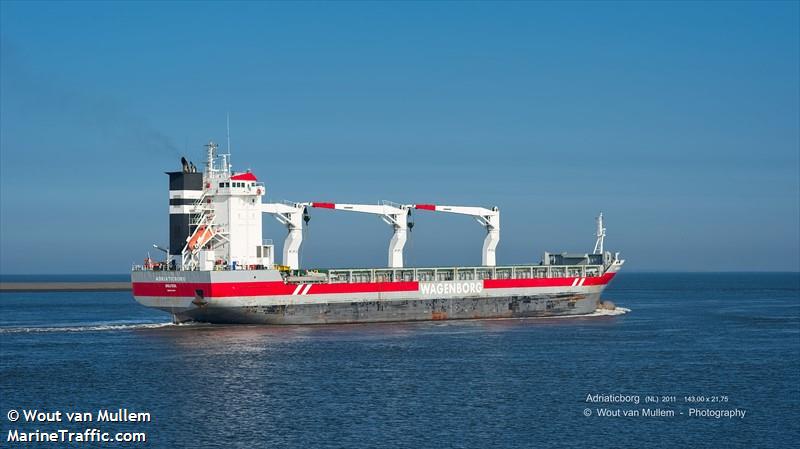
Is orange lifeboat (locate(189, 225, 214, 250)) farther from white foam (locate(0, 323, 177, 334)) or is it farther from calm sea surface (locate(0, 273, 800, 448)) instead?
white foam (locate(0, 323, 177, 334))

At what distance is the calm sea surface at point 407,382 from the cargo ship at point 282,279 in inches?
68.6

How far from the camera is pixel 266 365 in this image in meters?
44.3

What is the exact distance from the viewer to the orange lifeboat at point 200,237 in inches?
2343

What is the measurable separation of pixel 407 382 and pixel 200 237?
78.8 feet

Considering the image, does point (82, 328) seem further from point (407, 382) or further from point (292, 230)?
point (407, 382)

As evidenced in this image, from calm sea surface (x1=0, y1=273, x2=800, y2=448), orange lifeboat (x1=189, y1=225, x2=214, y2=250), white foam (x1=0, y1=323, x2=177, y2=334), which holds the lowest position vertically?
calm sea surface (x1=0, y1=273, x2=800, y2=448)

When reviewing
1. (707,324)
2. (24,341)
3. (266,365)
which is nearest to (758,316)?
(707,324)

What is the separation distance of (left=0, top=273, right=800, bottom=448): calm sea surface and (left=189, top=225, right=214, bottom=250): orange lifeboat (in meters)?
5.08

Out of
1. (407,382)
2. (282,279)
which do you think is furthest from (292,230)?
(407,382)

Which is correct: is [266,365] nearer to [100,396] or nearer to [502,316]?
[100,396]

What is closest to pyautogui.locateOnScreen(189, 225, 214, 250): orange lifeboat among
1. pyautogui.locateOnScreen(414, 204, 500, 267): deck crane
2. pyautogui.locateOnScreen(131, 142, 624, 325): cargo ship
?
pyautogui.locateOnScreen(131, 142, 624, 325): cargo ship

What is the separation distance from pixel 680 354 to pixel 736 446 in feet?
65.6

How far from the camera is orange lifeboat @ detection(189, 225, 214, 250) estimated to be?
5950 cm

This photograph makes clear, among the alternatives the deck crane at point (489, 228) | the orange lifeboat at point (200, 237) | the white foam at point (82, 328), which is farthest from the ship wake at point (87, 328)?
the deck crane at point (489, 228)
